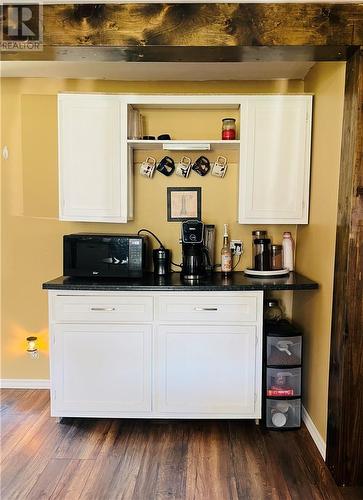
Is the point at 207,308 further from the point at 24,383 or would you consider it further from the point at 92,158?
the point at 24,383

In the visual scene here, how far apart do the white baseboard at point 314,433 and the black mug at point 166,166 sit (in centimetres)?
196

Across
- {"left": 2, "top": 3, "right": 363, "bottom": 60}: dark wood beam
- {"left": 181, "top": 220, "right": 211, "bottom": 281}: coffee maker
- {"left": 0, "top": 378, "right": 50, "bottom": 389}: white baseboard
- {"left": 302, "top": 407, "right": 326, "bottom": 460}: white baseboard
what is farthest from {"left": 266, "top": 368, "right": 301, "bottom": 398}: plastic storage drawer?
{"left": 2, "top": 3, "right": 363, "bottom": 60}: dark wood beam

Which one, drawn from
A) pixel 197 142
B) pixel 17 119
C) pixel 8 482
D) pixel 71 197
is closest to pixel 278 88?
pixel 197 142

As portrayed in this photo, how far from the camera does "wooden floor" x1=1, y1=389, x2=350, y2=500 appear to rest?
1856mm

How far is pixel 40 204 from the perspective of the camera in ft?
9.60

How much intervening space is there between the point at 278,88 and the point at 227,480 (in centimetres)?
262

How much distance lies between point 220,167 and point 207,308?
3.63 ft

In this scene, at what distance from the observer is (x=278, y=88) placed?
2785 mm

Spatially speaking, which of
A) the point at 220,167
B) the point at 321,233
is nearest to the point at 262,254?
the point at 321,233

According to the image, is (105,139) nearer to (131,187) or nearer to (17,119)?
(131,187)

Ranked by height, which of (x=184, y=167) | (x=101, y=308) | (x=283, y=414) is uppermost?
(x=184, y=167)

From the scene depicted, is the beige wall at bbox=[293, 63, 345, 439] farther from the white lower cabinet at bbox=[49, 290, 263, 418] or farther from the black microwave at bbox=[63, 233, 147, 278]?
the black microwave at bbox=[63, 233, 147, 278]

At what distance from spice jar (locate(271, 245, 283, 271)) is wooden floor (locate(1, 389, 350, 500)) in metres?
1.12

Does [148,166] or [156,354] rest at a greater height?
[148,166]
